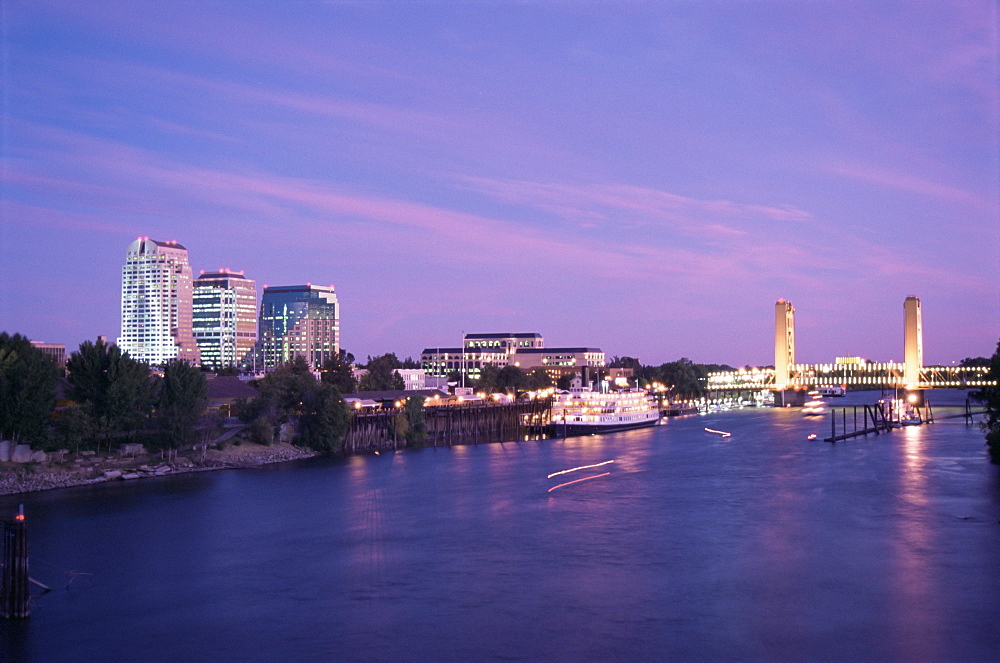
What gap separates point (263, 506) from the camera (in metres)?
33.9

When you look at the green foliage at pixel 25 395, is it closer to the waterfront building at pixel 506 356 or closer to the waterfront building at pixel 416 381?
the waterfront building at pixel 416 381

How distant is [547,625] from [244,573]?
870 centimetres

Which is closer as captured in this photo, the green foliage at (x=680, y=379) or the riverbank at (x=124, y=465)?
the riverbank at (x=124, y=465)

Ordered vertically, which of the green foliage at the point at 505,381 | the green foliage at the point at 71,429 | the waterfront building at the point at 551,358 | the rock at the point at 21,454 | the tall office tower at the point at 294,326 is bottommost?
the rock at the point at 21,454

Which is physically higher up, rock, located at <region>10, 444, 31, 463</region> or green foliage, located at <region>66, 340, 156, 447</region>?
green foliage, located at <region>66, 340, 156, 447</region>

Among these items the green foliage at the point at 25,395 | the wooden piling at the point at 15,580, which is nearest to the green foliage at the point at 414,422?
the green foliage at the point at 25,395

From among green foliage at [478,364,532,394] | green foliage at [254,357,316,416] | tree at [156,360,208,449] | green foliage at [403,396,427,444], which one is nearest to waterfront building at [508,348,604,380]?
green foliage at [478,364,532,394]

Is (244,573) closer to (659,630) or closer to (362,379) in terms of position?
(659,630)

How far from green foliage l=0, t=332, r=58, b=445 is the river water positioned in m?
3.59

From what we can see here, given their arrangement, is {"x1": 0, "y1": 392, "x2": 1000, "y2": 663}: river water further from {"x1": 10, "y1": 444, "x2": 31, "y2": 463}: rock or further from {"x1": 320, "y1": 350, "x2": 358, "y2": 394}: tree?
{"x1": 320, "y1": 350, "x2": 358, "y2": 394}: tree

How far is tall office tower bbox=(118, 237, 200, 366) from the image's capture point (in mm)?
167875

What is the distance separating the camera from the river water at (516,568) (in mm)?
18422

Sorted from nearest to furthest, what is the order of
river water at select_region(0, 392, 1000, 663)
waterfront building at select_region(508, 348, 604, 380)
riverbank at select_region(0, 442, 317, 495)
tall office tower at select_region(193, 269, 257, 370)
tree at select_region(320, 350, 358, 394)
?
river water at select_region(0, 392, 1000, 663)
riverbank at select_region(0, 442, 317, 495)
tree at select_region(320, 350, 358, 394)
waterfront building at select_region(508, 348, 604, 380)
tall office tower at select_region(193, 269, 257, 370)

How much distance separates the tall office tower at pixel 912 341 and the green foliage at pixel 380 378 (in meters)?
63.6
